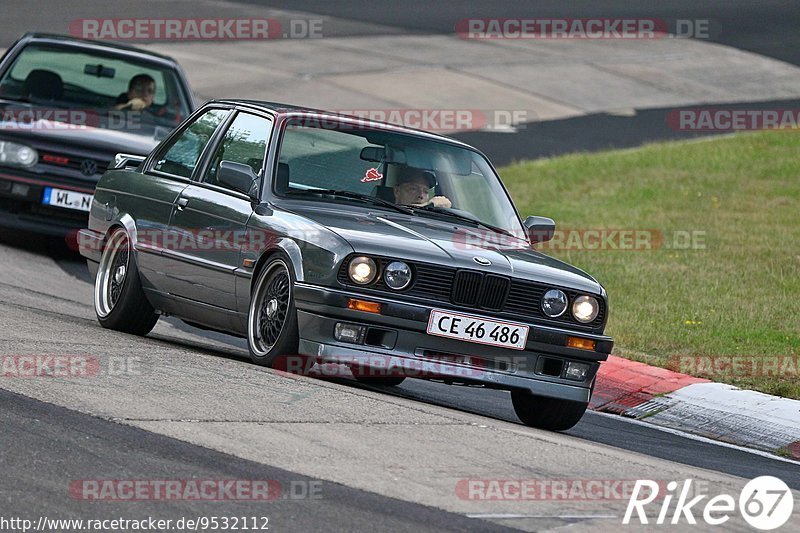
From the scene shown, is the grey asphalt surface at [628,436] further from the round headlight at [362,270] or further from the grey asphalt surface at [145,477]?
the grey asphalt surface at [145,477]

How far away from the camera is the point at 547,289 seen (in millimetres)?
8367

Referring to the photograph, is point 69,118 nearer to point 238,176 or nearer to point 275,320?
point 238,176

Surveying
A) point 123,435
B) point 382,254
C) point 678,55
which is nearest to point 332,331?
point 382,254

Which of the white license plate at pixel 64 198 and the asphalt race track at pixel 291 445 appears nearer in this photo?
the asphalt race track at pixel 291 445

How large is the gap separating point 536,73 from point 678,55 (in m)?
4.78

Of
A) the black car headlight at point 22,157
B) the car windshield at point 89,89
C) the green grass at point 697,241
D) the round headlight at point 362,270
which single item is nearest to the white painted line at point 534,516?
the round headlight at point 362,270

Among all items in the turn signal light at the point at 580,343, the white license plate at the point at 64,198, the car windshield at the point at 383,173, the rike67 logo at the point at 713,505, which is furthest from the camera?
the white license plate at the point at 64,198

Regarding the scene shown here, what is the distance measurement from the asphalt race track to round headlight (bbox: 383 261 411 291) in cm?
59

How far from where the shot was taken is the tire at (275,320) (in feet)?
27.2

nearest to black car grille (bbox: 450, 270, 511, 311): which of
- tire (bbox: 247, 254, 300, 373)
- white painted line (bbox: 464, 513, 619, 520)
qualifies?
tire (bbox: 247, 254, 300, 373)

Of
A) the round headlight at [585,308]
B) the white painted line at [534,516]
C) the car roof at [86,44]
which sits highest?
the car roof at [86,44]

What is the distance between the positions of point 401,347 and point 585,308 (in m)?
1.09

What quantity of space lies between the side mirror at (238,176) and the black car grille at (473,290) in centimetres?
113

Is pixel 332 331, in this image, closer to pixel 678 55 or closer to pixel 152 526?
pixel 152 526
